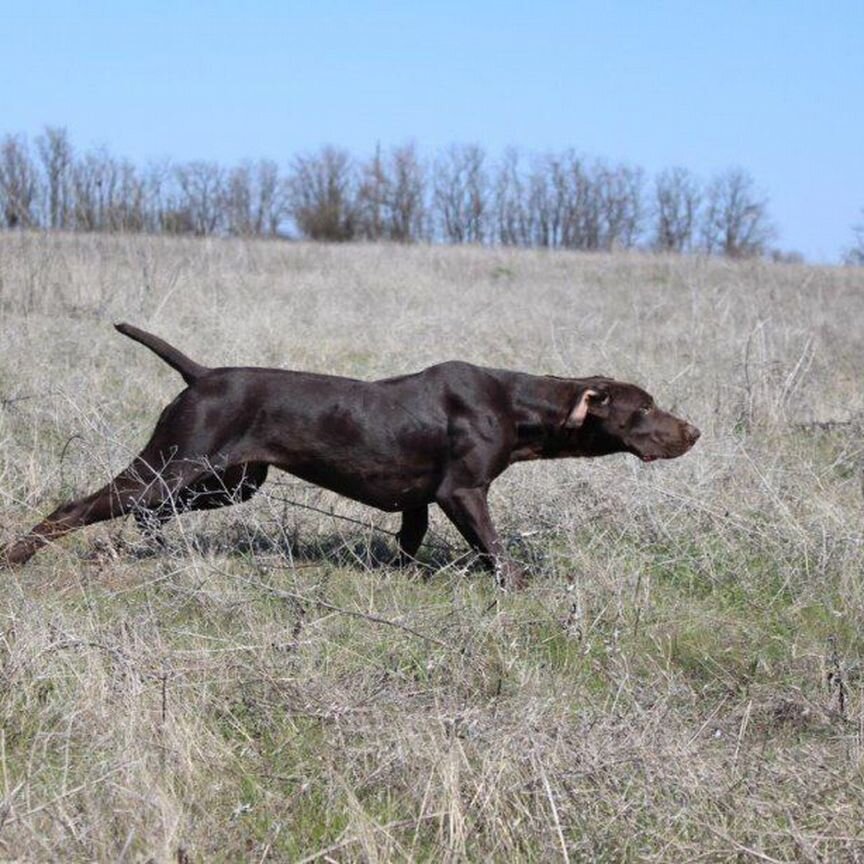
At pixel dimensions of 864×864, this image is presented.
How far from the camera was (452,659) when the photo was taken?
519 centimetres

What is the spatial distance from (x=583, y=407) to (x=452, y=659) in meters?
2.06

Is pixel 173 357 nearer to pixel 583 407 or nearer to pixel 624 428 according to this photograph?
pixel 583 407

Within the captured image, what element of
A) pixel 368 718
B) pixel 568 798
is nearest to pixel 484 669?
pixel 368 718

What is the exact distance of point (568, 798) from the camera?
4.14 metres

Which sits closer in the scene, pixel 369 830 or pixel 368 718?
pixel 369 830

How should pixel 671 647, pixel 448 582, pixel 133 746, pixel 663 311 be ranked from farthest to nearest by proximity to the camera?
pixel 663 311 → pixel 448 582 → pixel 671 647 → pixel 133 746

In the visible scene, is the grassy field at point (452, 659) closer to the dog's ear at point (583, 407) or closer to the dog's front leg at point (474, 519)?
the dog's front leg at point (474, 519)

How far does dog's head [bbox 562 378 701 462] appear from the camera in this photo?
7.01 metres

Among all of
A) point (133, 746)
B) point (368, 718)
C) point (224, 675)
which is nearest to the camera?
point (133, 746)

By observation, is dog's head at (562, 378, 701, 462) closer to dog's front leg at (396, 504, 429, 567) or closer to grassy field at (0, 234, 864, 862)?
grassy field at (0, 234, 864, 862)

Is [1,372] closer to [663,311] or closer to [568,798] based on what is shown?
[568,798]

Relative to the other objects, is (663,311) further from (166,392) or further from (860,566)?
(860,566)

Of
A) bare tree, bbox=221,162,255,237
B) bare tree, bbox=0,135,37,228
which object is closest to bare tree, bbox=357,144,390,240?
bare tree, bbox=221,162,255,237

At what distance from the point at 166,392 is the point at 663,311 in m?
8.12
